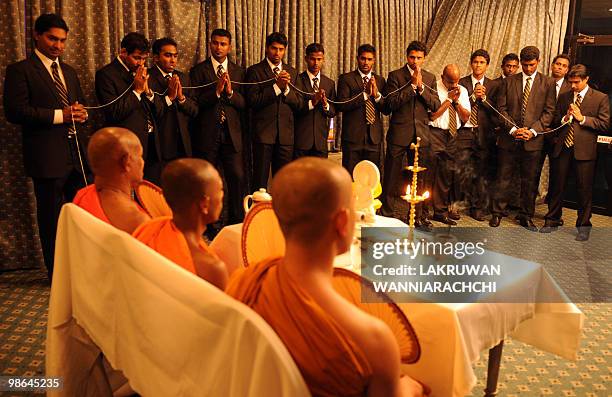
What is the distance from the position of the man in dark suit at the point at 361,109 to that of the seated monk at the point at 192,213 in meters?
3.54

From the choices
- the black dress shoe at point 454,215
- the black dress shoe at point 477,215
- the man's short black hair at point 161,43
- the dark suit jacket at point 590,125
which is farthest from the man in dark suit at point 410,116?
the man's short black hair at point 161,43

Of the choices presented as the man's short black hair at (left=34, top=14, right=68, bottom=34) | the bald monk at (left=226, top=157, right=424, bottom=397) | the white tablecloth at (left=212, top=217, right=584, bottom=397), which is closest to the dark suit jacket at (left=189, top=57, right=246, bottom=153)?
the man's short black hair at (left=34, top=14, right=68, bottom=34)

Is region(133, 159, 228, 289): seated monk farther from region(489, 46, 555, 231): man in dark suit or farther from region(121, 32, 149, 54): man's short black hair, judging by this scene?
region(489, 46, 555, 231): man in dark suit

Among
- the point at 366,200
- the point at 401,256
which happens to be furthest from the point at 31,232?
the point at 401,256

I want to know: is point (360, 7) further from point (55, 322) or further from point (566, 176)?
point (55, 322)

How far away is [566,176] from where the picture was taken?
526 cm

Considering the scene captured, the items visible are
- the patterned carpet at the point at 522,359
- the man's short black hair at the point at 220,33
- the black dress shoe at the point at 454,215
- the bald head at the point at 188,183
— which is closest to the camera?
the bald head at the point at 188,183

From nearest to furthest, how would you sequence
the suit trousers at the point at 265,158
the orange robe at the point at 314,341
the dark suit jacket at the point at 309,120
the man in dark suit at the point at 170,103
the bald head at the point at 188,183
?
the orange robe at the point at 314,341
the bald head at the point at 188,183
the man in dark suit at the point at 170,103
the suit trousers at the point at 265,158
the dark suit jacket at the point at 309,120

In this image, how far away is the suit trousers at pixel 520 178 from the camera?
534 centimetres

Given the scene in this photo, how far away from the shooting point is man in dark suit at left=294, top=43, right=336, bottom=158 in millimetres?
5027

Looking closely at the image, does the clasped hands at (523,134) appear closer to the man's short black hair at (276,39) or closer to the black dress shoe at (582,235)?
the black dress shoe at (582,235)

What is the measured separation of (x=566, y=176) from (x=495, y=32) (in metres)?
1.92

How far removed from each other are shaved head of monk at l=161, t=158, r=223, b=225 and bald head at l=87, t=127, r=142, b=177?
507mm

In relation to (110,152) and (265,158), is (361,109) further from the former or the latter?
(110,152)
